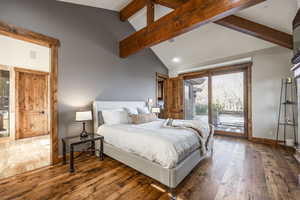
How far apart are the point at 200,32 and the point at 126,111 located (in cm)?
325

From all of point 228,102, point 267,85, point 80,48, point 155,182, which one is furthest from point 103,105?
point 267,85

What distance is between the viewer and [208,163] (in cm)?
263

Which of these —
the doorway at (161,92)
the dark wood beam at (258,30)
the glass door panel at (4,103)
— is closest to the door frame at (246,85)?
the dark wood beam at (258,30)

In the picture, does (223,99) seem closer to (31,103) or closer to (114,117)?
(114,117)

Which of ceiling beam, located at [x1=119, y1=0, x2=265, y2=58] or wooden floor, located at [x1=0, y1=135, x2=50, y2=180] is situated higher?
ceiling beam, located at [x1=119, y1=0, x2=265, y2=58]

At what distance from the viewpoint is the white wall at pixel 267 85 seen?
3.65 m

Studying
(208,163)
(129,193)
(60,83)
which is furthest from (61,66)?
(208,163)

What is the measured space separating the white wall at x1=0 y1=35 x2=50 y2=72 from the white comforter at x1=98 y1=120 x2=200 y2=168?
13.3 feet

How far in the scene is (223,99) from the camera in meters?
4.75

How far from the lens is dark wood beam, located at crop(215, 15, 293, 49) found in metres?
2.93

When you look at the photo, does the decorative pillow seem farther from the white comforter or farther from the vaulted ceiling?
the vaulted ceiling

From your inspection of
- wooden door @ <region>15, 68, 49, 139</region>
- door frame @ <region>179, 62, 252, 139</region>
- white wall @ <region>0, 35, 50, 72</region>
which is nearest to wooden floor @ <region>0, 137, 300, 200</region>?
door frame @ <region>179, 62, 252, 139</region>

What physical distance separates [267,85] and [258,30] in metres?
1.70

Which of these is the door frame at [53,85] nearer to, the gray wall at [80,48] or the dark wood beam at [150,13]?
the gray wall at [80,48]
